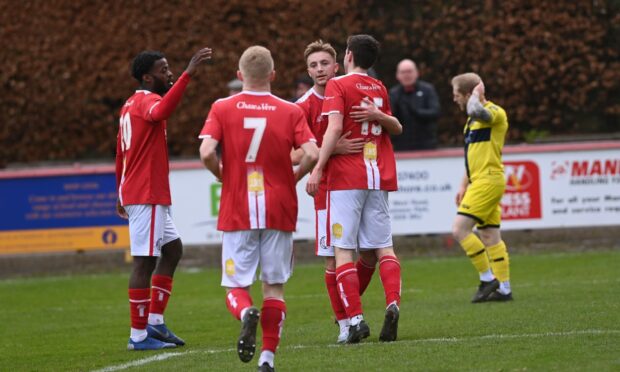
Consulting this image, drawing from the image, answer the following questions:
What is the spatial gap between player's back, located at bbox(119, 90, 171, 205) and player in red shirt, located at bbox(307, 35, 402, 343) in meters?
1.35

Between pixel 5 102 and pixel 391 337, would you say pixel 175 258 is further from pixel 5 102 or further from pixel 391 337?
pixel 5 102

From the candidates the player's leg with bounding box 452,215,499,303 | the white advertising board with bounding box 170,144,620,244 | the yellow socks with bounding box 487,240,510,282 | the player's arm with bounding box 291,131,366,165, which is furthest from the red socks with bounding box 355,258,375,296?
the white advertising board with bounding box 170,144,620,244

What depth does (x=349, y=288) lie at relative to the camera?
9.16 m

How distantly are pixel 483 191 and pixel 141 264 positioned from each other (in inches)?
159

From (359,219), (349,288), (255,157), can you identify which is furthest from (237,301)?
(359,219)

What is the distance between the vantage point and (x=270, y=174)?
25.2 feet

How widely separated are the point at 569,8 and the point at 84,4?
815cm

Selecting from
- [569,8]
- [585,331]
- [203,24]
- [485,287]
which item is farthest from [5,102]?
[585,331]

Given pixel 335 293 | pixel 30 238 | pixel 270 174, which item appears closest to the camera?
pixel 270 174

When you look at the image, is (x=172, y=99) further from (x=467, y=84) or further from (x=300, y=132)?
(x=467, y=84)

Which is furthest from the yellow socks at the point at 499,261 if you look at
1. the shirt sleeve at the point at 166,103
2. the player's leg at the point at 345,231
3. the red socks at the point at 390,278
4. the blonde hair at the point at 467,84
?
the shirt sleeve at the point at 166,103

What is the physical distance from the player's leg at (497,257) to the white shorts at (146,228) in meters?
3.99

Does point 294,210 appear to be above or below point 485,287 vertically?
above

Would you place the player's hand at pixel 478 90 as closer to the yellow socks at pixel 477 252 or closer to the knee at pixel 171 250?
the yellow socks at pixel 477 252
